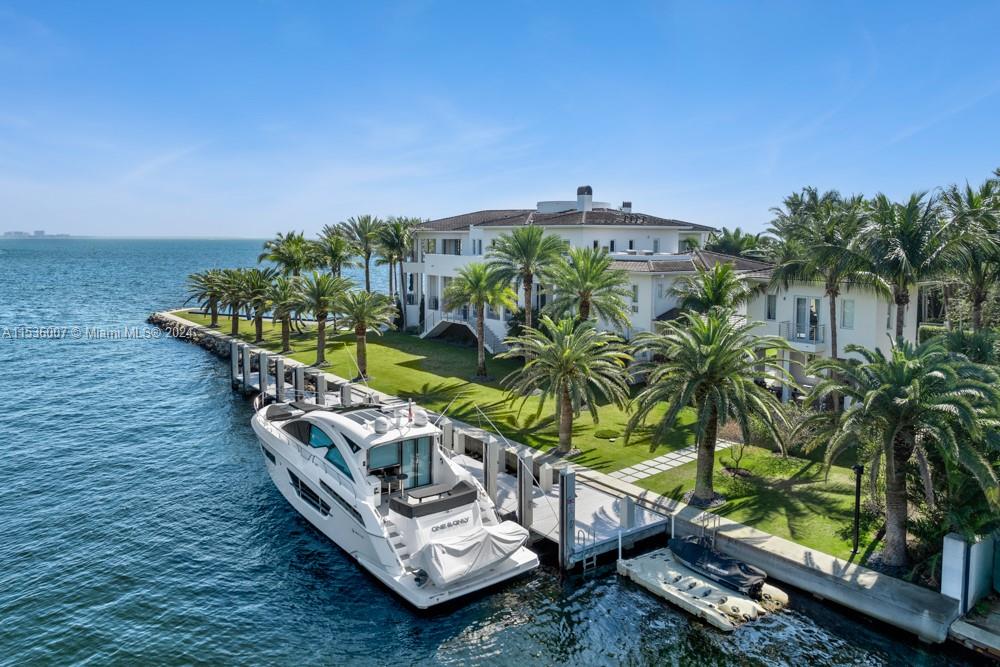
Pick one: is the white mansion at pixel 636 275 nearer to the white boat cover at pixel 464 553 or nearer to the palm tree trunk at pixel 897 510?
the palm tree trunk at pixel 897 510

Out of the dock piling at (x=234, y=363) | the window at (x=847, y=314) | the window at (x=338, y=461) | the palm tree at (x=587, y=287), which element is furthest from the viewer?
the dock piling at (x=234, y=363)

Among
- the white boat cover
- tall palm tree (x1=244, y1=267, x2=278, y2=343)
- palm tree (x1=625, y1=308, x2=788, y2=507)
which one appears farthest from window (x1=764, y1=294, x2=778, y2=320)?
tall palm tree (x1=244, y1=267, x2=278, y2=343)

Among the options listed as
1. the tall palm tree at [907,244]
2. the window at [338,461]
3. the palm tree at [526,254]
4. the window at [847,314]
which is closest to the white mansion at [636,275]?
the window at [847,314]

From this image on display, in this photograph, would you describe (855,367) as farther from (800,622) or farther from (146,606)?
(146,606)

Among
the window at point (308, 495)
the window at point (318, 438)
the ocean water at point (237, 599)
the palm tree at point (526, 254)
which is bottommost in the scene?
the ocean water at point (237, 599)

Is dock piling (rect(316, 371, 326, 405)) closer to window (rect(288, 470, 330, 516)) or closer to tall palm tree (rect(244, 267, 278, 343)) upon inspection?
window (rect(288, 470, 330, 516))

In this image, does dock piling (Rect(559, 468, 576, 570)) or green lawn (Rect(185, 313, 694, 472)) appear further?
green lawn (Rect(185, 313, 694, 472))

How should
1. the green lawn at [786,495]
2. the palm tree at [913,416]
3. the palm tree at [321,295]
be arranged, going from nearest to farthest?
the palm tree at [913,416], the green lawn at [786,495], the palm tree at [321,295]
